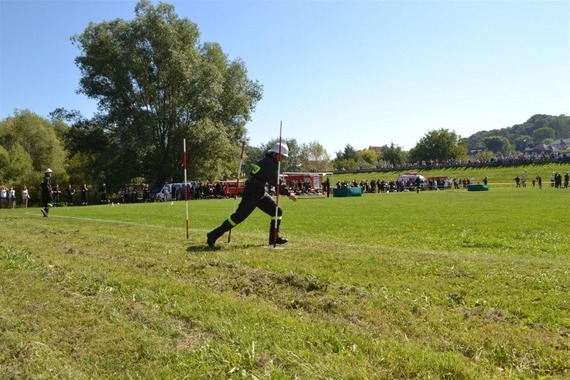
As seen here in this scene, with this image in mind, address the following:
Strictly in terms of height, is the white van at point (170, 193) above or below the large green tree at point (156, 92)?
below

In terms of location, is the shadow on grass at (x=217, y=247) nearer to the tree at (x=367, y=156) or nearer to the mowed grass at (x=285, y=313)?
the mowed grass at (x=285, y=313)

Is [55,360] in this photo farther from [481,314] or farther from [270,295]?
[481,314]

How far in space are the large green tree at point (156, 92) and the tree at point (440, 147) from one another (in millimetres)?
95613

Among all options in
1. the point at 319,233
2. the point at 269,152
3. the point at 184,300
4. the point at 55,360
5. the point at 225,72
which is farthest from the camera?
the point at 225,72

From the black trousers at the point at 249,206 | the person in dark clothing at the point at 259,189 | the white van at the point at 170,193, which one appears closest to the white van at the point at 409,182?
the white van at the point at 170,193

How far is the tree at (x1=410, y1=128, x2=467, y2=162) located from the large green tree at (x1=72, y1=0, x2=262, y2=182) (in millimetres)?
95613

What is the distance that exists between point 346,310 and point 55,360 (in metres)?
2.73

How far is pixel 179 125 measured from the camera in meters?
50.7

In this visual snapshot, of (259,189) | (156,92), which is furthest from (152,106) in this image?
(259,189)

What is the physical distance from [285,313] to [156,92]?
48.8 metres

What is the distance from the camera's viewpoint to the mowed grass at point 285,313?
3.61m

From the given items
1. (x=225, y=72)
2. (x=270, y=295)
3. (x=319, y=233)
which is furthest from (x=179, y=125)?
(x=270, y=295)

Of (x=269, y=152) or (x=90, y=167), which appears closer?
(x=269, y=152)

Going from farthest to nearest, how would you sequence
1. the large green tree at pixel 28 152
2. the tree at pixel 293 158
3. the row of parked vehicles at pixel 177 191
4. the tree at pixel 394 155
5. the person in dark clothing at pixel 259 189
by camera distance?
the tree at pixel 394 155
the tree at pixel 293 158
the large green tree at pixel 28 152
the row of parked vehicles at pixel 177 191
the person in dark clothing at pixel 259 189
